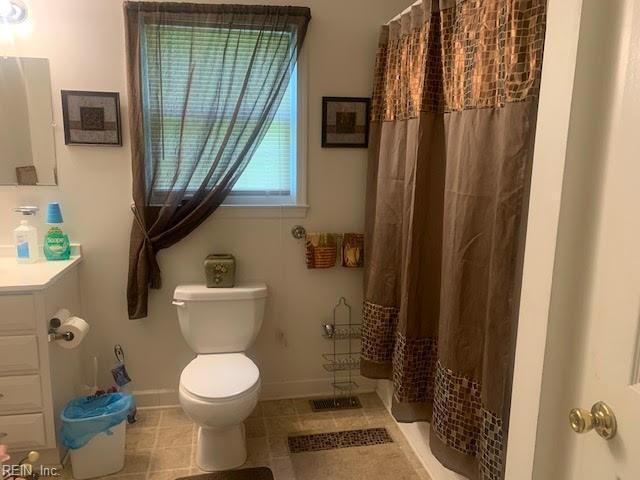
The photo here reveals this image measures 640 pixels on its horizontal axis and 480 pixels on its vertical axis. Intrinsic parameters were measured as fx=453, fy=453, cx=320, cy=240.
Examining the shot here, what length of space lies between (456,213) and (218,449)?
→ 1.50 m

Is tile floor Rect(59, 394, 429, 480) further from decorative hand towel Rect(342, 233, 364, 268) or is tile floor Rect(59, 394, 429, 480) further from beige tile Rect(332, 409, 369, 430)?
decorative hand towel Rect(342, 233, 364, 268)

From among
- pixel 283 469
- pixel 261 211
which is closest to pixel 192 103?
pixel 261 211

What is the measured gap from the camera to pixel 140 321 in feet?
8.22

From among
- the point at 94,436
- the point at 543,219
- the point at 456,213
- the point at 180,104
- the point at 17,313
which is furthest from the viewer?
the point at 180,104

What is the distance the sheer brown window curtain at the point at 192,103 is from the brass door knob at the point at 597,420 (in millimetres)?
1896

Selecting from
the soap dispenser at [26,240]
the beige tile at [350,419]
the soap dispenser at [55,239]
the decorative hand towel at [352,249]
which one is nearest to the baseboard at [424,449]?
the beige tile at [350,419]

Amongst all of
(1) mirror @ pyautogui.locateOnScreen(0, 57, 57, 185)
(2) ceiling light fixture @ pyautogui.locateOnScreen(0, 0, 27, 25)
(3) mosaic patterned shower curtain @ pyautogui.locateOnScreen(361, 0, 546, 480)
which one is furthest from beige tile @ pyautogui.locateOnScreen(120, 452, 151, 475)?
(2) ceiling light fixture @ pyautogui.locateOnScreen(0, 0, 27, 25)

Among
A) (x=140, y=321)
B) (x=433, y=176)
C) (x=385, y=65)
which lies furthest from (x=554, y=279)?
(x=140, y=321)

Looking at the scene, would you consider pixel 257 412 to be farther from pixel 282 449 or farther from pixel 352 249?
pixel 352 249

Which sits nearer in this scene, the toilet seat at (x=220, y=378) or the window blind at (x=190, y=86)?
the toilet seat at (x=220, y=378)

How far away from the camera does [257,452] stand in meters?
2.21

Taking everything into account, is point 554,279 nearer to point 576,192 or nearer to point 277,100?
point 576,192

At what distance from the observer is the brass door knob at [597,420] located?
0.83 metres

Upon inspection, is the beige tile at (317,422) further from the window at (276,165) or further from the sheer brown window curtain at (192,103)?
the window at (276,165)
